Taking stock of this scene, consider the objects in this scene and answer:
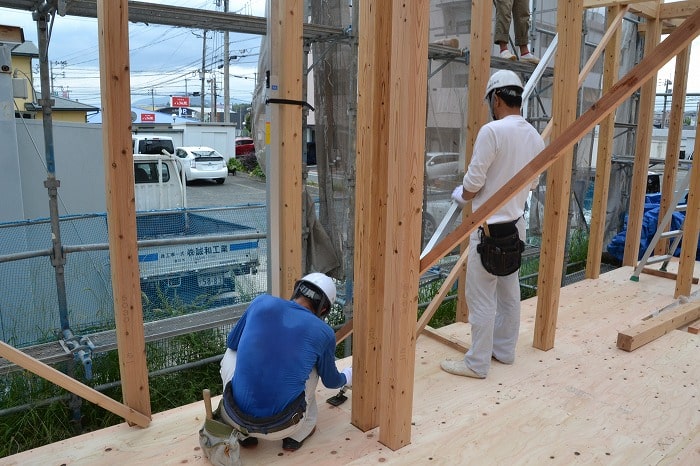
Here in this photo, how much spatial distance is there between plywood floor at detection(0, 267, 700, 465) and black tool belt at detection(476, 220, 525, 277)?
2.20 feet

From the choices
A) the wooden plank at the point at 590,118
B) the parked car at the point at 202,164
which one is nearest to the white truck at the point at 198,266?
the wooden plank at the point at 590,118

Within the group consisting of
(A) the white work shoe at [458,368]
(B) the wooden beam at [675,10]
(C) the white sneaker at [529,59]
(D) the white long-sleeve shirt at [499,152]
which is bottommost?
(A) the white work shoe at [458,368]

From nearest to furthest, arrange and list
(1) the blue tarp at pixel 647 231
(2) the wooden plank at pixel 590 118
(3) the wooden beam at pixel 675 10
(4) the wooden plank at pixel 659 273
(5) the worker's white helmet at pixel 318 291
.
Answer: (2) the wooden plank at pixel 590 118 < (5) the worker's white helmet at pixel 318 291 < (3) the wooden beam at pixel 675 10 < (4) the wooden plank at pixel 659 273 < (1) the blue tarp at pixel 647 231

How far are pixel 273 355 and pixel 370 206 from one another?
0.77m

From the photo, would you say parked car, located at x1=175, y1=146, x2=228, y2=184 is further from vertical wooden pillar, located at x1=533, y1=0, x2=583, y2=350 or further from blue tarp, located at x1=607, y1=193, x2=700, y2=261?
vertical wooden pillar, located at x1=533, y1=0, x2=583, y2=350

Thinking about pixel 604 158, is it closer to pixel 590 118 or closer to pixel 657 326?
pixel 657 326

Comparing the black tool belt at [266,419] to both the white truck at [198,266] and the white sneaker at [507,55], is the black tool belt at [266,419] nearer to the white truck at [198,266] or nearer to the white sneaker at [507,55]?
the white truck at [198,266]

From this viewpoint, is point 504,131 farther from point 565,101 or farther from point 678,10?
point 678,10

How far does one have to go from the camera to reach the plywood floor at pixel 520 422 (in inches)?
95.3

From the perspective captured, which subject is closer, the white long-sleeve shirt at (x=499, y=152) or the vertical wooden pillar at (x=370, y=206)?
the vertical wooden pillar at (x=370, y=206)

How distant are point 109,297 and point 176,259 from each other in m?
0.62

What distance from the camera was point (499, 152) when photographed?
9.43 ft

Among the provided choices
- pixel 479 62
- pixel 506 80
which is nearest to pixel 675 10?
pixel 479 62

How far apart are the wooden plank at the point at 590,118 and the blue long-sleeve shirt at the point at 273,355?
558 mm
